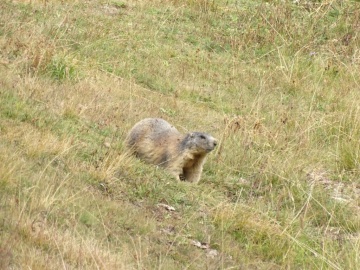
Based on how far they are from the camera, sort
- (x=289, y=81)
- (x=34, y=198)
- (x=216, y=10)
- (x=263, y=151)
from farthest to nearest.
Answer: (x=216, y=10)
(x=289, y=81)
(x=263, y=151)
(x=34, y=198)

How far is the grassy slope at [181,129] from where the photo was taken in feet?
21.6

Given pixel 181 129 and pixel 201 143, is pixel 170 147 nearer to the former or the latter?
pixel 201 143

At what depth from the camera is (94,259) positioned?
5.60 meters

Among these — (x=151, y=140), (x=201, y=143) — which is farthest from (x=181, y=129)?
(x=201, y=143)

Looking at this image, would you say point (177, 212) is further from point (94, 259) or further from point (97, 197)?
point (94, 259)

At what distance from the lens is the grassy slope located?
21.6 feet

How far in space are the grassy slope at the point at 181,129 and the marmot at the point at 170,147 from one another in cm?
20

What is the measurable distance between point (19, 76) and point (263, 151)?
2.84 m

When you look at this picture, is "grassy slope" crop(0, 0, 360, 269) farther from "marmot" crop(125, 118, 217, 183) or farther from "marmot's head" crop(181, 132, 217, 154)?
"marmot's head" crop(181, 132, 217, 154)

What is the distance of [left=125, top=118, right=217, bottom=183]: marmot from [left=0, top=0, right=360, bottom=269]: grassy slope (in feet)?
0.65

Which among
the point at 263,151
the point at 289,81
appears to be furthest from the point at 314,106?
the point at 263,151

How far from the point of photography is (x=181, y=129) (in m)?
10.6

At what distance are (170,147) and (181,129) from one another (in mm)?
1302

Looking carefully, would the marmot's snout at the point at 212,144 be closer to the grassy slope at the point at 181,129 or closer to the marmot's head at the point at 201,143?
the marmot's head at the point at 201,143
